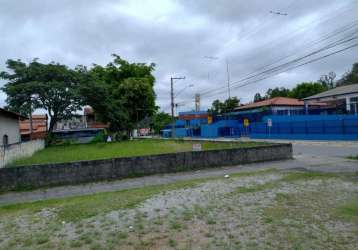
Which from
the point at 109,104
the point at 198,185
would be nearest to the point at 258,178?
the point at 198,185

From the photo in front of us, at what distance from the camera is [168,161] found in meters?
13.2

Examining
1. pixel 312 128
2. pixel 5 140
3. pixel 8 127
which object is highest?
pixel 8 127

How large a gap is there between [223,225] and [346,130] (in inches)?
1226

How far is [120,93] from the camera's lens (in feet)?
141

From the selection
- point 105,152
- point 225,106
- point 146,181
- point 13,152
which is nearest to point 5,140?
point 13,152

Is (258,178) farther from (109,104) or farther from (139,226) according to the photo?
(109,104)

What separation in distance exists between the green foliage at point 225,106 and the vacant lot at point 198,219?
192 ft

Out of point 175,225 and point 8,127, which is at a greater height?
point 8,127

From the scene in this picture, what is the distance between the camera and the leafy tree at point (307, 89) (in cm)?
6669

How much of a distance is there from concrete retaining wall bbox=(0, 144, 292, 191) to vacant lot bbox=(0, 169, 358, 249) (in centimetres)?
279

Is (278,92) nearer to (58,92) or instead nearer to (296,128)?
(296,128)

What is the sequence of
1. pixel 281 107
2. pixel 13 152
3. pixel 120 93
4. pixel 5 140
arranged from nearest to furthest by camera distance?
pixel 13 152
pixel 5 140
pixel 120 93
pixel 281 107

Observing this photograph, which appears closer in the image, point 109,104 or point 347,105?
point 109,104

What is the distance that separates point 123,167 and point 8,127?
638 inches
